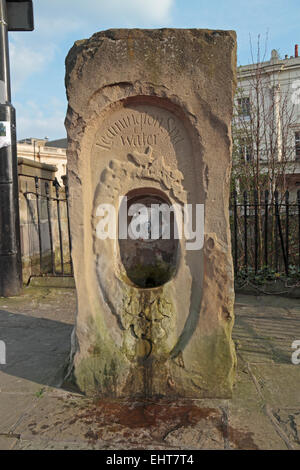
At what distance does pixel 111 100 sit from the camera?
242 cm

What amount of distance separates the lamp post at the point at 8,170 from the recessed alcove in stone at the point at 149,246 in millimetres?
3026

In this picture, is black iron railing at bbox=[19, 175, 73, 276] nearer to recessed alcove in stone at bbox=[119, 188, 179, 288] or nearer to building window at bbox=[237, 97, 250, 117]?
recessed alcove in stone at bbox=[119, 188, 179, 288]

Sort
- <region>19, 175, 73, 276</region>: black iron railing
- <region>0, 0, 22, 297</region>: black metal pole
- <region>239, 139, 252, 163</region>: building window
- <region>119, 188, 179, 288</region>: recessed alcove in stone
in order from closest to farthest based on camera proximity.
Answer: <region>119, 188, 179, 288</region>: recessed alcove in stone < <region>0, 0, 22, 297</region>: black metal pole < <region>19, 175, 73, 276</region>: black iron railing < <region>239, 139, 252, 163</region>: building window

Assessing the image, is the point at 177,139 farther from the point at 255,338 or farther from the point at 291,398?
the point at 255,338

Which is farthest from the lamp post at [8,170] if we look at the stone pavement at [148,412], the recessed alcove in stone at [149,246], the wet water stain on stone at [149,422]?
the wet water stain on stone at [149,422]

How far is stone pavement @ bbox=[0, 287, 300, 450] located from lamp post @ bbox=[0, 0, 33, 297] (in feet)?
6.31

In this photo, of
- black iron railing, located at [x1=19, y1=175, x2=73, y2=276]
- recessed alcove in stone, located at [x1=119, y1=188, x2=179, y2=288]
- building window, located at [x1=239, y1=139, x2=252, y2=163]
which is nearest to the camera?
recessed alcove in stone, located at [x1=119, y1=188, x2=179, y2=288]

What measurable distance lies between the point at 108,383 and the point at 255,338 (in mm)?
1737

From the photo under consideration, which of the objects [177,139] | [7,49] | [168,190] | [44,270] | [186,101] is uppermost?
[7,49]

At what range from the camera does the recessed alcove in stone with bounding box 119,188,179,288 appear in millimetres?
2705

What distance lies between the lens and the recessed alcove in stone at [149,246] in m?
2.71

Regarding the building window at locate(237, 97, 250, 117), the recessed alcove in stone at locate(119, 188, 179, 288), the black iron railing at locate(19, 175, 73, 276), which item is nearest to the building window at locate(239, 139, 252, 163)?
the building window at locate(237, 97, 250, 117)
